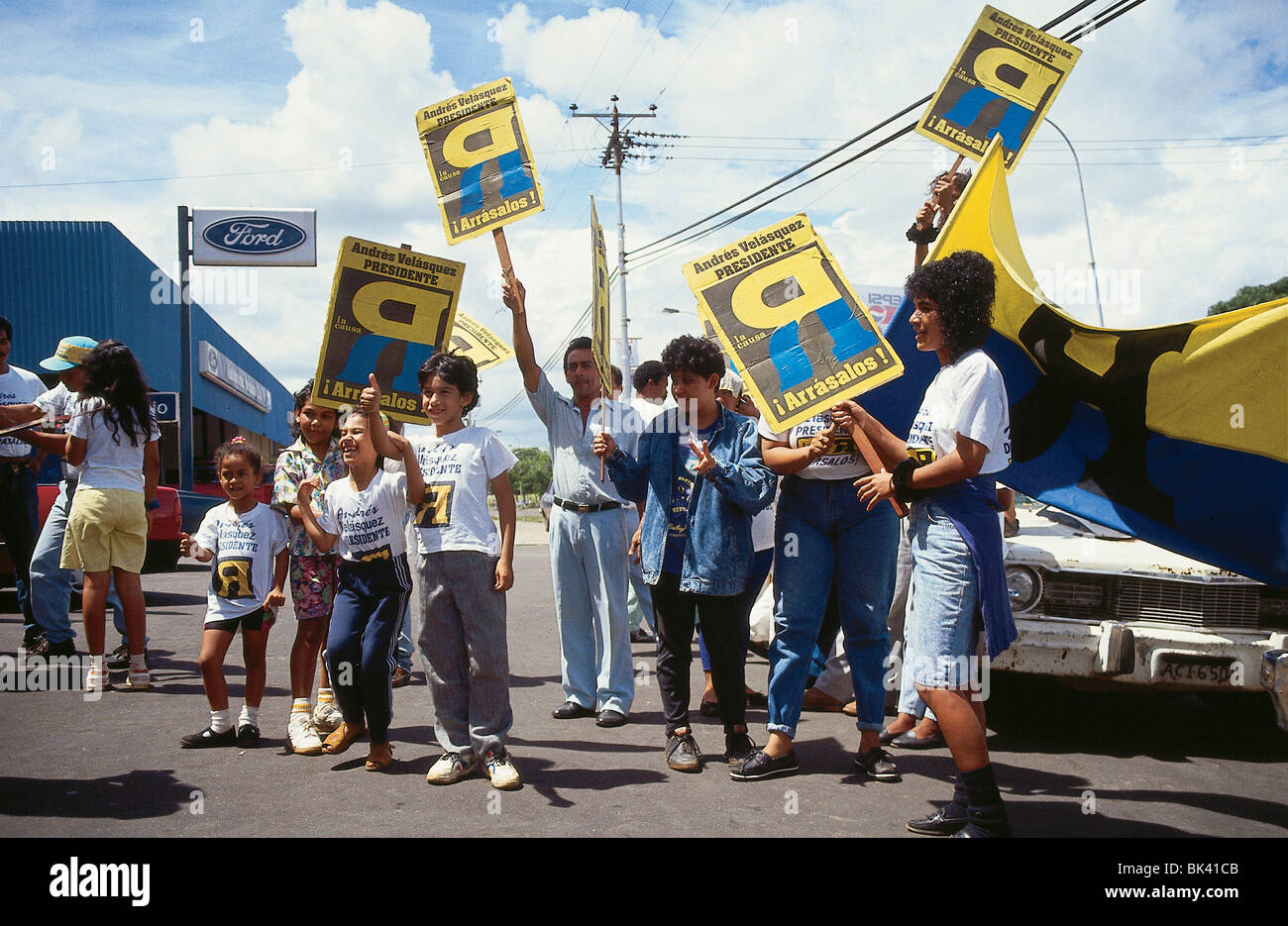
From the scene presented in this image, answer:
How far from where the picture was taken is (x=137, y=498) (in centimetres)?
582

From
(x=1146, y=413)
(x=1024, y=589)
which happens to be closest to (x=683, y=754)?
(x=1024, y=589)

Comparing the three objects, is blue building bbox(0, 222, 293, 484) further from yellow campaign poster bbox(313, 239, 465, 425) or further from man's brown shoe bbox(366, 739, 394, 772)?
man's brown shoe bbox(366, 739, 394, 772)

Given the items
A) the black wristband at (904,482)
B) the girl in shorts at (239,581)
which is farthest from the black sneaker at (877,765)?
the girl in shorts at (239,581)

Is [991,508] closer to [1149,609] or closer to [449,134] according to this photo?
[1149,609]

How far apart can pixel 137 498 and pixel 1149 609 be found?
5611 mm

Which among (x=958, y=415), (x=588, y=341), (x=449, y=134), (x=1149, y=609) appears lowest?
(x=1149, y=609)

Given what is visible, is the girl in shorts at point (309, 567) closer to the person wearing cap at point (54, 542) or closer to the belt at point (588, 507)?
the belt at point (588, 507)

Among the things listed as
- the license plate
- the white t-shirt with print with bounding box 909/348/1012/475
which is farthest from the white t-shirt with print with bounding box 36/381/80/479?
the license plate

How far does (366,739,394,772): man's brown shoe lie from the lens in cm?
422

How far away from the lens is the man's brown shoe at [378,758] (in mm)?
4223

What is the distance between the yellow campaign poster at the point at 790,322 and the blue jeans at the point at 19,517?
→ 4918 mm

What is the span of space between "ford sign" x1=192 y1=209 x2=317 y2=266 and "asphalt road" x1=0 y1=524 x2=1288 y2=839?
1985 cm
